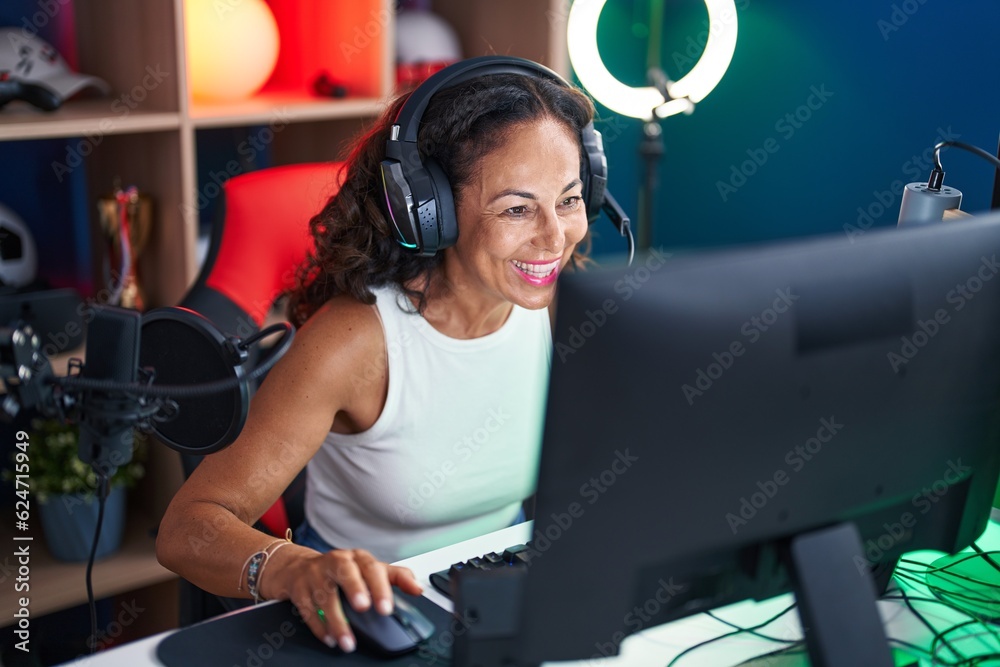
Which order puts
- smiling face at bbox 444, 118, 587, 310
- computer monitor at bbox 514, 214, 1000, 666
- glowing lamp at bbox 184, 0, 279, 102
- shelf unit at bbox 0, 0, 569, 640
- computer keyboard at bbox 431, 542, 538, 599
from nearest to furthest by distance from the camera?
1. computer monitor at bbox 514, 214, 1000, 666
2. computer keyboard at bbox 431, 542, 538, 599
3. smiling face at bbox 444, 118, 587, 310
4. shelf unit at bbox 0, 0, 569, 640
5. glowing lamp at bbox 184, 0, 279, 102

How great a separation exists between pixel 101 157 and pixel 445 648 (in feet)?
5.27

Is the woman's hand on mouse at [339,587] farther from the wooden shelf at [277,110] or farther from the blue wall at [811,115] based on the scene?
the blue wall at [811,115]

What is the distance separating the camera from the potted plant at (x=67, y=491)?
1921 millimetres

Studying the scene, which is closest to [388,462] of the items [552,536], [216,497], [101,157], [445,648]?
[216,497]

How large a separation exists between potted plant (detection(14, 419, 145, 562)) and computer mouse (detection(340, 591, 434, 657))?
1.12 m

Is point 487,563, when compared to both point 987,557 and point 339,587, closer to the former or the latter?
point 339,587

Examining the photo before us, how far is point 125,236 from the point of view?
2.02 metres

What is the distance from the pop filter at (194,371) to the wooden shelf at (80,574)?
3.82 feet

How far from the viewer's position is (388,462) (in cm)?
135

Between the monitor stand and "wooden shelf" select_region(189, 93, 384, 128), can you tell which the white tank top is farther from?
"wooden shelf" select_region(189, 93, 384, 128)

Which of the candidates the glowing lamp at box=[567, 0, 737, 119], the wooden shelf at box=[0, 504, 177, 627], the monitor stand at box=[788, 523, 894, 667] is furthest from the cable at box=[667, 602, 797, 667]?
the glowing lamp at box=[567, 0, 737, 119]

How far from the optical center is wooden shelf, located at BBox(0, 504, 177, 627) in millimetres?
1911

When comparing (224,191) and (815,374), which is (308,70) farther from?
(815,374)

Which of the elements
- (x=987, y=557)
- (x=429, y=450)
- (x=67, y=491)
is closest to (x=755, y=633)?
(x=987, y=557)
